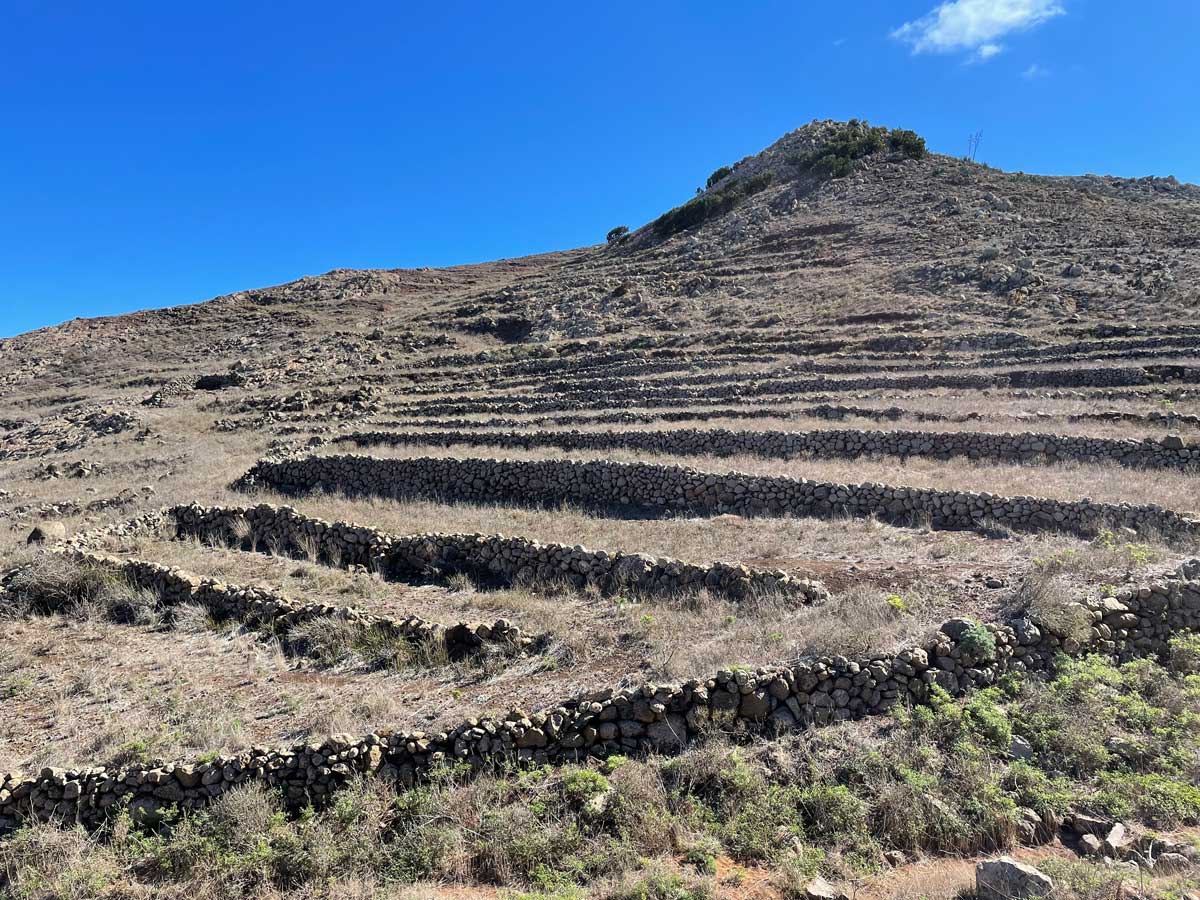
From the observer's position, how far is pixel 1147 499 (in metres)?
11.7

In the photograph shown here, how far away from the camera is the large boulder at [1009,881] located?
12.0 feet

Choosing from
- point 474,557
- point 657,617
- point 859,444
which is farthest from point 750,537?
point 859,444

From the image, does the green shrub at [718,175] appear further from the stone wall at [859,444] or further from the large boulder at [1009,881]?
the large boulder at [1009,881]

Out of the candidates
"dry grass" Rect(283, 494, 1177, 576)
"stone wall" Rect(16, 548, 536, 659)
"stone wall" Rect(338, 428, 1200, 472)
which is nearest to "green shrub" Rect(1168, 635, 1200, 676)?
"dry grass" Rect(283, 494, 1177, 576)

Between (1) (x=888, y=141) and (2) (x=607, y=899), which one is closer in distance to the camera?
(2) (x=607, y=899)

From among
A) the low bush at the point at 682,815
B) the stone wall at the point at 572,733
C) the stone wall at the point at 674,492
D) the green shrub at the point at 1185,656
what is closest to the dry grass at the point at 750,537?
the stone wall at the point at 674,492

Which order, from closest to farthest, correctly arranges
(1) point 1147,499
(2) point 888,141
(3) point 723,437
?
(1) point 1147,499
(3) point 723,437
(2) point 888,141

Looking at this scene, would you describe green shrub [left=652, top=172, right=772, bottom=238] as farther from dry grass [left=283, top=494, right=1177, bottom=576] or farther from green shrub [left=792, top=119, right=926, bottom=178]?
dry grass [left=283, top=494, right=1177, bottom=576]

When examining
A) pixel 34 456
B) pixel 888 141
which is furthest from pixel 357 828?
pixel 888 141

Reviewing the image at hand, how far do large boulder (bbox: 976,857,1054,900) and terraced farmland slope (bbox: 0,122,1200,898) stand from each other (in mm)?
575

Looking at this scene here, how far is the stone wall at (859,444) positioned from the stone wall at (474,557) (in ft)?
29.8

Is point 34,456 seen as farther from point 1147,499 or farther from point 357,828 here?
point 1147,499

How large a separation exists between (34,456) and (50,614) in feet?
83.7

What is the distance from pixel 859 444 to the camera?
59.4ft
